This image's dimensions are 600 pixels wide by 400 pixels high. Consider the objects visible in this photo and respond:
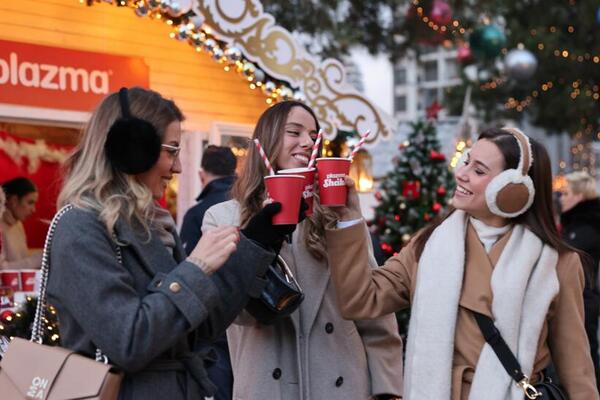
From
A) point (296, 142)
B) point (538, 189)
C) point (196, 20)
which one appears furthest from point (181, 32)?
point (538, 189)

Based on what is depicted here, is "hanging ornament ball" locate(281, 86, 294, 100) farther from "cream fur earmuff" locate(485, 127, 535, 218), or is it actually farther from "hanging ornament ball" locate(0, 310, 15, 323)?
"cream fur earmuff" locate(485, 127, 535, 218)

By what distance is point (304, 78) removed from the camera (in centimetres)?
839

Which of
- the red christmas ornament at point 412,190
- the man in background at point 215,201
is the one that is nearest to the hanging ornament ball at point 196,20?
the man in background at point 215,201

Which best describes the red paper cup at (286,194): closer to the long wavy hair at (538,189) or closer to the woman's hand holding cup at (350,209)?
the woman's hand holding cup at (350,209)

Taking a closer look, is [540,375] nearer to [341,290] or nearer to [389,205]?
[341,290]

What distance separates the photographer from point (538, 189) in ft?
A: 12.2

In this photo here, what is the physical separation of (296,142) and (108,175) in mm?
1236

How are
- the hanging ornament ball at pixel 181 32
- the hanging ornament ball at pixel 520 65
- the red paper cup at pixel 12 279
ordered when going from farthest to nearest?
the hanging ornament ball at pixel 520 65
the hanging ornament ball at pixel 181 32
the red paper cup at pixel 12 279

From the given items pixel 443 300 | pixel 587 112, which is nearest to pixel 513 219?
pixel 443 300

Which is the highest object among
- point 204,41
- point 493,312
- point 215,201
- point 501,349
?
point 204,41

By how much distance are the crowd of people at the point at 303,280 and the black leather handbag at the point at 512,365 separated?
2cm

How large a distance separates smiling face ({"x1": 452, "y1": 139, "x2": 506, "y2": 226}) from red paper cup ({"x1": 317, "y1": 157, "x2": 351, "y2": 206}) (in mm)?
486

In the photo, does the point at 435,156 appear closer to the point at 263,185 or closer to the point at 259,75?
the point at 259,75

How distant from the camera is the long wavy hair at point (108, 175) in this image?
279 cm
